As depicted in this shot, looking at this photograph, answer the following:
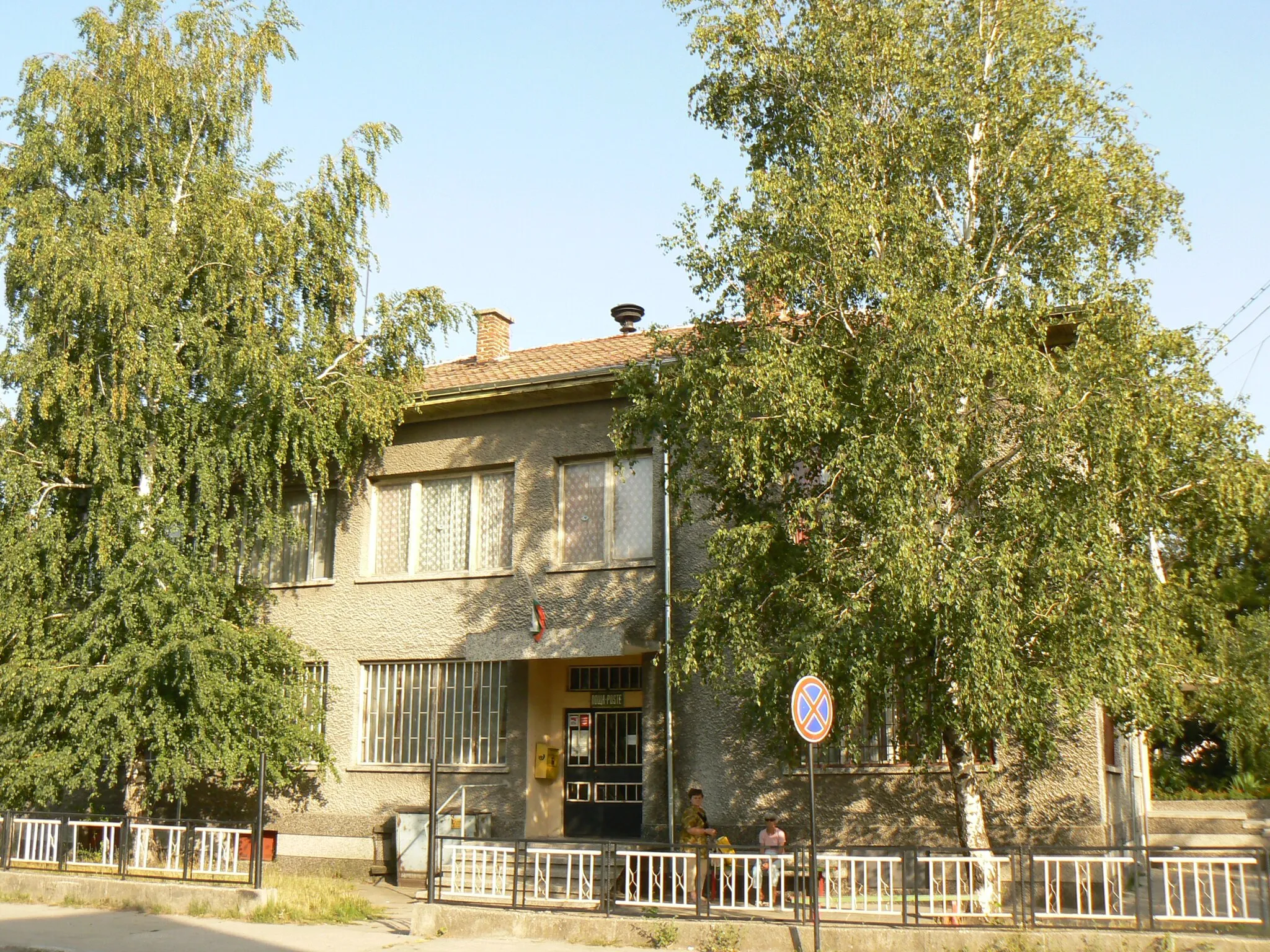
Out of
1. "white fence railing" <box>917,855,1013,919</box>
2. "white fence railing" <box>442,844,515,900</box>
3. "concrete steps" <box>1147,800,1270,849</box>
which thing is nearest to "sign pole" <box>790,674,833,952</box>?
"white fence railing" <box>917,855,1013,919</box>

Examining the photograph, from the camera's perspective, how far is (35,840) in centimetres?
1691

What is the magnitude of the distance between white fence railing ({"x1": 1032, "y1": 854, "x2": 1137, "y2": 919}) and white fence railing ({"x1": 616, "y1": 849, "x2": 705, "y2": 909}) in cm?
339

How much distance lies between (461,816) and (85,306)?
9.07 m

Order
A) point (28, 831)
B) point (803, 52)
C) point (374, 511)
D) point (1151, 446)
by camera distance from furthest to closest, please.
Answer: point (374, 511)
point (28, 831)
point (803, 52)
point (1151, 446)

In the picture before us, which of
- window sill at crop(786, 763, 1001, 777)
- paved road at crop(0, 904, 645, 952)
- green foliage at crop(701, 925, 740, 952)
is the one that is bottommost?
paved road at crop(0, 904, 645, 952)

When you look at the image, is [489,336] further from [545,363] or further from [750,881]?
[750,881]

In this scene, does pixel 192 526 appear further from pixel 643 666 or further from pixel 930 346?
pixel 930 346

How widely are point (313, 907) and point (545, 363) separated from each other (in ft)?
31.5

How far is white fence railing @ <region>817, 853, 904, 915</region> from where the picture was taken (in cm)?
1211

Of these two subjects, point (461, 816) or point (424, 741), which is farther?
point (424, 741)

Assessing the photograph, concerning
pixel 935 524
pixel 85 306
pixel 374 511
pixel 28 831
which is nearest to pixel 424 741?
pixel 374 511

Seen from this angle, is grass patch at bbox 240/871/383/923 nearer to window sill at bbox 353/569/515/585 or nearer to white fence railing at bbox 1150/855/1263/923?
window sill at bbox 353/569/515/585

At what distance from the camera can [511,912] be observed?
517 inches

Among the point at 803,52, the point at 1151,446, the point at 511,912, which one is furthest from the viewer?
the point at 803,52
